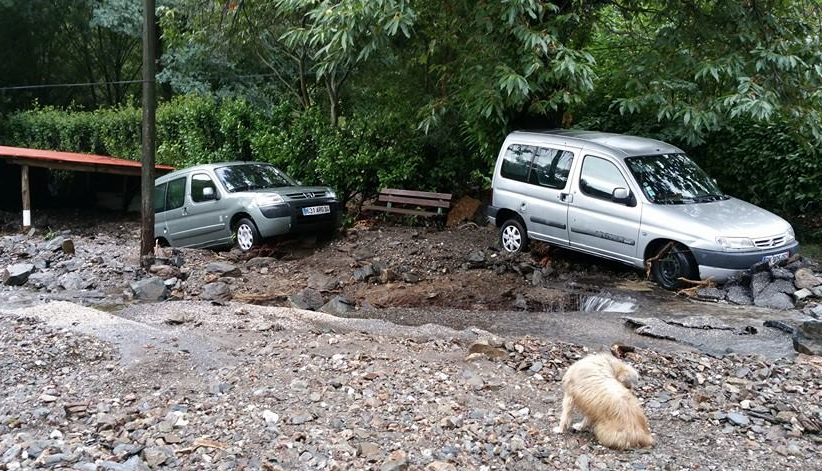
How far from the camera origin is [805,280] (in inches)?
364

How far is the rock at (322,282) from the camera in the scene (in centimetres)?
1076

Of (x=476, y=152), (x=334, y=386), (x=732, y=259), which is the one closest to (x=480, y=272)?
(x=732, y=259)

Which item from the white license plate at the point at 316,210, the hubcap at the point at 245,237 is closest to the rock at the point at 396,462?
the white license plate at the point at 316,210

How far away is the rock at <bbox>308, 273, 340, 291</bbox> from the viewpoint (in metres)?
10.8

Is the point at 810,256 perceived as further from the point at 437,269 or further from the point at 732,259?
the point at 437,269

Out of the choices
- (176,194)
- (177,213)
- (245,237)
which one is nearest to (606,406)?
(245,237)

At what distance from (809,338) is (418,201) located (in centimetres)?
914

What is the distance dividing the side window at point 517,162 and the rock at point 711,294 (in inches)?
132

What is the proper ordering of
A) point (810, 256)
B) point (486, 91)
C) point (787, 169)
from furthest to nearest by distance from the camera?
point (787, 169), point (810, 256), point (486, 91)

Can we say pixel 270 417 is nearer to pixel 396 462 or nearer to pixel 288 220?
pixel 396 462

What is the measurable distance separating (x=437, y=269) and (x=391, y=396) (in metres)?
6.37

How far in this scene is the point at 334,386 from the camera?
5.61 meters

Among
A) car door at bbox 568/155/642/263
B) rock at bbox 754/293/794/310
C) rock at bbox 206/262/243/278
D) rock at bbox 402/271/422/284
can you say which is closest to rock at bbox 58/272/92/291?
rock at bbox 206/262/243/278

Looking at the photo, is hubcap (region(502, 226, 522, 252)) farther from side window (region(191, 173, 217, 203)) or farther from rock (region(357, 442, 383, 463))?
rock (region(357, 442, 383, 463))
